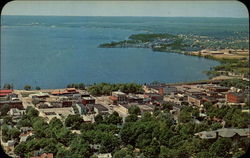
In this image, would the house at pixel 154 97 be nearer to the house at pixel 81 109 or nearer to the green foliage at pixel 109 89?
the green foliage at pixel 109 89

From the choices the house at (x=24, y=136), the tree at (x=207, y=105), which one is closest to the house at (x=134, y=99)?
the tree at (x=207, y=105)

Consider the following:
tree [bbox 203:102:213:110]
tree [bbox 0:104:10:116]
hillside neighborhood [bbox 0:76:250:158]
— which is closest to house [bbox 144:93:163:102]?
hillside neighborhood [bbox 0:76:250:158]

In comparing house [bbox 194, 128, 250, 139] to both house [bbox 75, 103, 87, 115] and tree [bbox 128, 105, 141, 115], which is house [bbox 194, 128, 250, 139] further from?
house [bbox 75, 103, 87, 115]

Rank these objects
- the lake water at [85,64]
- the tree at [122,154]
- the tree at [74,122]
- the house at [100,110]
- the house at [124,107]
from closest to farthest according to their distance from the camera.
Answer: the tree at [122,154], the tree at [74,122], the house at [100,110], the house at [124,107], the lake water at [85,64]

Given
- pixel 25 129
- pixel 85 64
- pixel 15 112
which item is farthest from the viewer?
pixel 85 64

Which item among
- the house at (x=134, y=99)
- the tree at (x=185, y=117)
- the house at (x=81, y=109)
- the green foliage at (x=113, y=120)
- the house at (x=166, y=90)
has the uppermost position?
the green foliage at (x=113, y=120)

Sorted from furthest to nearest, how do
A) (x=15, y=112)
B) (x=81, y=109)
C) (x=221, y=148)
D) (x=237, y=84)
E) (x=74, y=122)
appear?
(x=237, y=84), (x=81, y=109), (x=15, y=112), (x=74, y=122), (x=221, y=148)

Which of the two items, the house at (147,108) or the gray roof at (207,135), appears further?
the house at (147,108)

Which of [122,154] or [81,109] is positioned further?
[81,109]

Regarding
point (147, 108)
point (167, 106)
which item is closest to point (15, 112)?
point (147, 108)

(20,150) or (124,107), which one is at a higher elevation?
(20,150)

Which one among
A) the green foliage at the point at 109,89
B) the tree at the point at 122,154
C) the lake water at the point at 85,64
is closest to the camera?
the tree at the point at 122,154

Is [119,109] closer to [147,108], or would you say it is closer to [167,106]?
[147,108]
